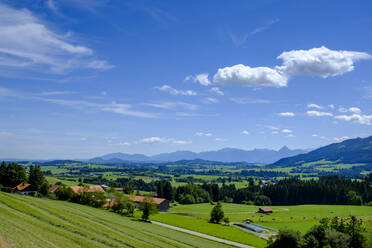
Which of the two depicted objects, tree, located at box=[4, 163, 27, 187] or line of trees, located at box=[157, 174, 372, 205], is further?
line of trees, located at box=[157, 174, 372, 205]

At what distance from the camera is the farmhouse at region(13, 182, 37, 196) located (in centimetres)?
9651

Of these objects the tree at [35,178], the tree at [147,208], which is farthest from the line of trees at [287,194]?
the tree at [147,208]

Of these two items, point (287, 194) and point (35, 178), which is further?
point (287, 194)

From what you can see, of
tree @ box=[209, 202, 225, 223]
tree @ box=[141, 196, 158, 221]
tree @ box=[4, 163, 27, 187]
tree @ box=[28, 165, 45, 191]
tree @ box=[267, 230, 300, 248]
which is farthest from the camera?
tree @ box=[28, 165, 45, 191]

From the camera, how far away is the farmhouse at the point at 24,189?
9651 centimetres

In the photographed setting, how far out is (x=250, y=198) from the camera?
181 m

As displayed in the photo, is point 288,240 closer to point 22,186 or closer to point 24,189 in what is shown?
point 24,189

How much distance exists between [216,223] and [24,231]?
73.2 meters

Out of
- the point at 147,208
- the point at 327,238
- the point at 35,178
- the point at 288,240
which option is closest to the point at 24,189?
the point at 35,178

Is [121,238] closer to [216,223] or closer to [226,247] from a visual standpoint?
[226,247]

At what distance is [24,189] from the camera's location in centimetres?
9875

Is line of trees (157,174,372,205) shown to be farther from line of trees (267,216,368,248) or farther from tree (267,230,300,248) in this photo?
line of trees (267,216,368,248)

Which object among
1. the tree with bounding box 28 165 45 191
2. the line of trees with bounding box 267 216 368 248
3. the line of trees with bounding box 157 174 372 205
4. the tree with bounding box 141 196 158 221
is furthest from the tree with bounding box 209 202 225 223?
the line of trees with bounding box 157 174 372 205

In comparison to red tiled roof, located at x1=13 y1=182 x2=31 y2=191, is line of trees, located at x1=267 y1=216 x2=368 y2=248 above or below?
below
